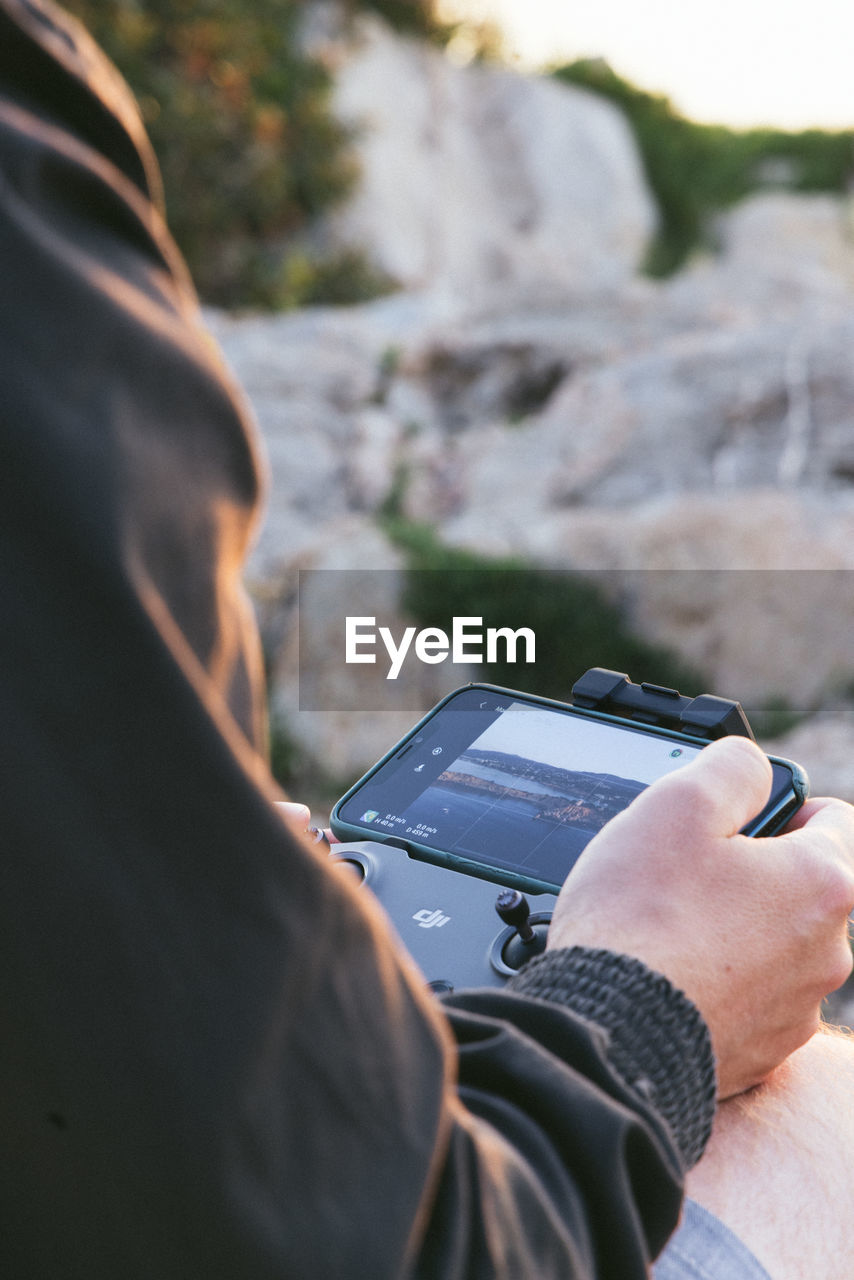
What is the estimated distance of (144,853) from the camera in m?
0.48

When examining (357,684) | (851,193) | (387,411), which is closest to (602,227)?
(851,193)

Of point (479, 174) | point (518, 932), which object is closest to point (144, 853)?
point (518, 932)

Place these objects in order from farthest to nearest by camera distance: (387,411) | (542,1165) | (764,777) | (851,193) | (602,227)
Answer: (851,193), (602,227), (387,411), (764,777), (542,1165)

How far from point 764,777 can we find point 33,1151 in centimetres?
61

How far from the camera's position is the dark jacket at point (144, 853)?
467 mm

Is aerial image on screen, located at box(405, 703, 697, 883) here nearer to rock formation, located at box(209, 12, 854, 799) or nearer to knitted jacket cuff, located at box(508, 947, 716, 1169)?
knitted jacket cuff, located at box(508, 947, 716, 1169)

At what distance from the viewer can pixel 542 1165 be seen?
2.04 feet

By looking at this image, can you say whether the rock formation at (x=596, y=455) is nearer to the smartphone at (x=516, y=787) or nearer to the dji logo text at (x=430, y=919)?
the smartphone at (x=516, y=787)

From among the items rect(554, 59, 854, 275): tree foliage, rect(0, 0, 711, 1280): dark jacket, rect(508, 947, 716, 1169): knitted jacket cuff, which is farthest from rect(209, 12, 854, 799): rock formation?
rect(554, 59, 854, 275): tree foliage

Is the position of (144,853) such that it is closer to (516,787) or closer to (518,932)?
(518,932)

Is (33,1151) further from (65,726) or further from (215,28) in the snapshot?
(215,28)

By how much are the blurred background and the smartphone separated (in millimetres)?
2579

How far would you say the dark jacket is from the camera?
467 mm

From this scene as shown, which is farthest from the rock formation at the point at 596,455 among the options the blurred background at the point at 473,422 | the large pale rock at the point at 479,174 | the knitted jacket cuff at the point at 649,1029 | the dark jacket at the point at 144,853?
Result: the large pale rock at the point at 479,174
